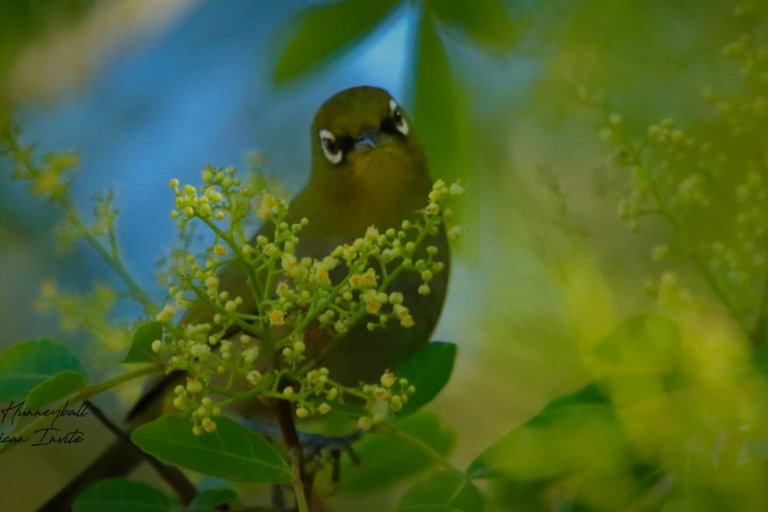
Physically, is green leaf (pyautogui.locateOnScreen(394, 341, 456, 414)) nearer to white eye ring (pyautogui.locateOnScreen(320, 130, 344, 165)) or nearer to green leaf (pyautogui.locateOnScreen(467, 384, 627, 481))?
green leaf (pyautogui.locateOnScreen(467, 384, 627, 481))

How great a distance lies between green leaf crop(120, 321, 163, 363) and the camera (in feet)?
1.79

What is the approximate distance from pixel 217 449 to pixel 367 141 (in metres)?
0.35

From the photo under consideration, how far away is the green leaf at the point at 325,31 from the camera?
23.9 inches

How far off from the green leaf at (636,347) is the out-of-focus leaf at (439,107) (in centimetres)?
14

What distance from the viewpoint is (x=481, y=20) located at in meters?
0.56

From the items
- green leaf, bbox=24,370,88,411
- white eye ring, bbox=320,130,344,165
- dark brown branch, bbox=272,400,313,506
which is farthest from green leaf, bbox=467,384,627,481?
white eye ring, bbox=320,130,344,165

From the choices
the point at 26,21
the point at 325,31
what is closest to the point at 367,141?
the point at 325,31

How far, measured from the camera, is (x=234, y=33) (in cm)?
76

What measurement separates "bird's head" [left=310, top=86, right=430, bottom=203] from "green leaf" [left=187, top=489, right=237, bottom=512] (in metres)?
0.28

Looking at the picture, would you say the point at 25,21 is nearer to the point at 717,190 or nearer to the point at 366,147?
the point at 366,147

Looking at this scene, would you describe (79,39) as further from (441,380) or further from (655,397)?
(655,397)

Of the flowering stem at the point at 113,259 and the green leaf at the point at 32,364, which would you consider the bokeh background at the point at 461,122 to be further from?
the green leaf at the point at 32,364

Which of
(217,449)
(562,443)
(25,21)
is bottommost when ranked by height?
(562,443)

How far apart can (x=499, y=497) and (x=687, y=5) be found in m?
0.31
